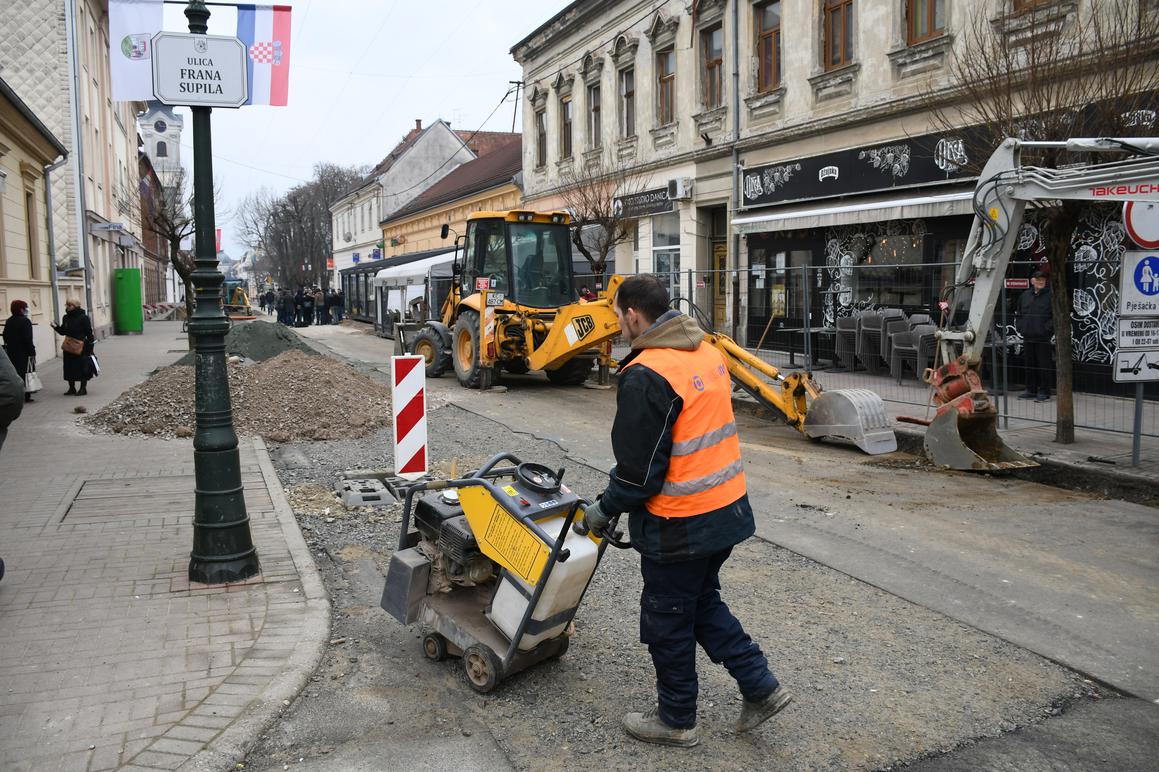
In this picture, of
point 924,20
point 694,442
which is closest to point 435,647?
point 694,442

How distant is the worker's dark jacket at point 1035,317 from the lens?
38.7ft

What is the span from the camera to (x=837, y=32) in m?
18.0

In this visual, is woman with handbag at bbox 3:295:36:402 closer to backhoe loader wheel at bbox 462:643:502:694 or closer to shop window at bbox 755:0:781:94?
backhoe loader wheel at bbox 462:643:502:694

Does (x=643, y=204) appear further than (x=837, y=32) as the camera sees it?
Yes

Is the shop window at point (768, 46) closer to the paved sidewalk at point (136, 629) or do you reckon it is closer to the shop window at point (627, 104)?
the shop window at point (627, 104)

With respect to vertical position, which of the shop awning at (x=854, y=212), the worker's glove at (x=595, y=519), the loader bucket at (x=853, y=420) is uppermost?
the shop awning at (x=854, y=212)

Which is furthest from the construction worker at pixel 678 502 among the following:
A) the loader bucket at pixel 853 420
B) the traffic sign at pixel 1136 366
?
the loader bucket at pixel 853 420

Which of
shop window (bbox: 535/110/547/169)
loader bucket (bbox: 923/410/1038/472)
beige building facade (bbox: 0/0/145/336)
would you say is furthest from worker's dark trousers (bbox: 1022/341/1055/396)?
shop window (bbox: 535/110/547/169)

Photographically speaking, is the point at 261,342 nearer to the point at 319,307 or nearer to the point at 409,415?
the point at 409,415

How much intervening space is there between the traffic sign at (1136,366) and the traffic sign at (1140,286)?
367 millimetres

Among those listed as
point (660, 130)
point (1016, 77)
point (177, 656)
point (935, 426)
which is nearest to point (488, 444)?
point (935, 426)

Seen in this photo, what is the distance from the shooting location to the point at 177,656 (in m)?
4.30

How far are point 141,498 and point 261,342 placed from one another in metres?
13.3

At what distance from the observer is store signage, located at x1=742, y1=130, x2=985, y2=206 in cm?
1488
